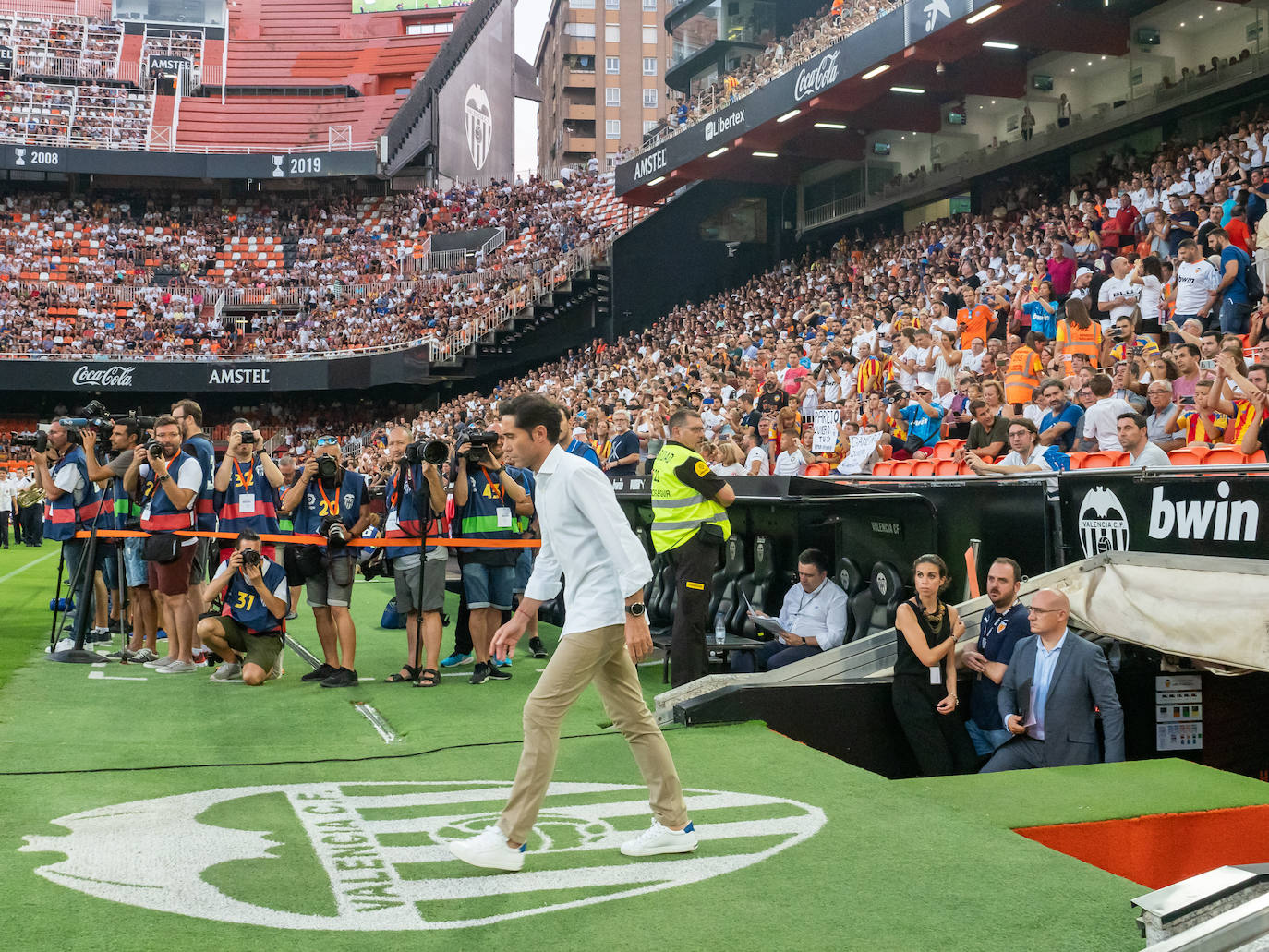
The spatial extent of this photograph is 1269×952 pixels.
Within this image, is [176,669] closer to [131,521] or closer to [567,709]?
[131,521]

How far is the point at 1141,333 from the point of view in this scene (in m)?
12.8

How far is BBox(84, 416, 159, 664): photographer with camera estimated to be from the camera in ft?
32.0

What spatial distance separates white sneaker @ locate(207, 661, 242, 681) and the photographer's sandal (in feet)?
4.92

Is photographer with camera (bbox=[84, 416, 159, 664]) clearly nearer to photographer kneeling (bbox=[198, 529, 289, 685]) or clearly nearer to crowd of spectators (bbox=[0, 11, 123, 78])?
photographer kneeling (bbox=[198, 529, 289, 685])

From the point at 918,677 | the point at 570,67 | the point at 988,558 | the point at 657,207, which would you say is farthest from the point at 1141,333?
the point at 570,67

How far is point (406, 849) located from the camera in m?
4.52

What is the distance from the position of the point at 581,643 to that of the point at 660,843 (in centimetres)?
82

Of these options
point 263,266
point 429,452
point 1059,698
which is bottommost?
point 1059,698

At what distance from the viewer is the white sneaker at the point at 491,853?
4188 millimetres

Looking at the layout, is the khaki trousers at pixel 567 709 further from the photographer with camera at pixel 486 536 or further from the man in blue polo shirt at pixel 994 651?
the photographer with camera at pixel 486 536

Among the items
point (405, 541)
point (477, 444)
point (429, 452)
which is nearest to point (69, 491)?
point (405, 541)

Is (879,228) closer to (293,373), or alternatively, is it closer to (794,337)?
(794,337)

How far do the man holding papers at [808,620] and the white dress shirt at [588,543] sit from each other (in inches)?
161

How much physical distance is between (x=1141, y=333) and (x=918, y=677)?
781 cm
